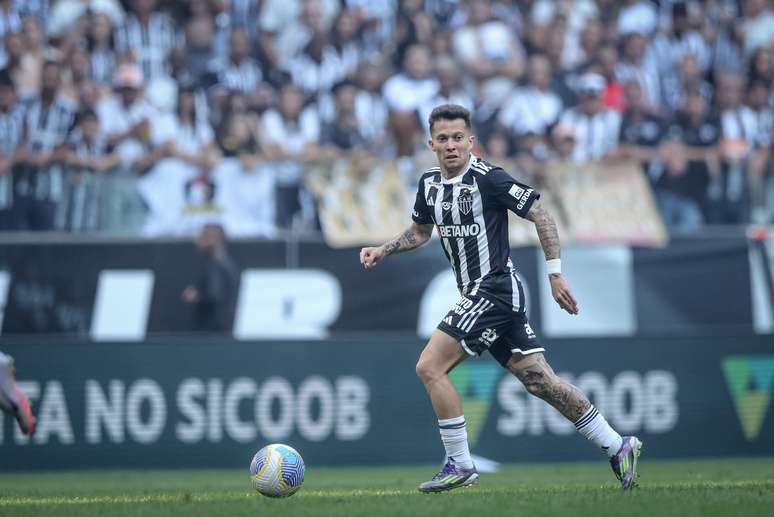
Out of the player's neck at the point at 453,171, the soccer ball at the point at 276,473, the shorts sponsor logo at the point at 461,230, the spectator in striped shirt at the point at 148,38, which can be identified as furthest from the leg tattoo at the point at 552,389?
the spectator in striped shirt at the point at 148,38

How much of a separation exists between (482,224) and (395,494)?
189cm

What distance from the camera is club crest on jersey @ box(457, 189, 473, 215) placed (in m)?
8.04

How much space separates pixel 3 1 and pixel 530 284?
8.03 meters

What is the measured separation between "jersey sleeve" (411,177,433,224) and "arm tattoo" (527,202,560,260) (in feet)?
2.66

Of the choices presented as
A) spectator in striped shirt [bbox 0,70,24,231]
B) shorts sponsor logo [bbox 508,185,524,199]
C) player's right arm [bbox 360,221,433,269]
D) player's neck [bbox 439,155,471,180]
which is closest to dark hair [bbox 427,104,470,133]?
player's neck [bbox 439,155,471,180]

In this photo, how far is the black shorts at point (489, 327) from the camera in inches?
310

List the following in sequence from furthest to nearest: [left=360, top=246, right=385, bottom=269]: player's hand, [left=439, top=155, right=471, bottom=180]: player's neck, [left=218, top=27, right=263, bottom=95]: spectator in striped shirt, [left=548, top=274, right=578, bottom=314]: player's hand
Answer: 1. [left=218, top=27, right=263, bottom=95]: spectator in striped shirt
2. [left=360, top=246, right=385, bottom=269]: player's hand
3. [left=439, top=155, right=471, bottom=180]: player's neck
4. [left=548, top=274, right=578, bottom=314]: player's hand

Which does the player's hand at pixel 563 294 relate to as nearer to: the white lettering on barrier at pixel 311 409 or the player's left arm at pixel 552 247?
the player's left arm at pixel 552 247

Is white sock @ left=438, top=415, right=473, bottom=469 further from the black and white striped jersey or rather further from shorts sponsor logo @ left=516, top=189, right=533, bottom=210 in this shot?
shorts sponsor logo @ left=516, top=189, right=533, bottom=210

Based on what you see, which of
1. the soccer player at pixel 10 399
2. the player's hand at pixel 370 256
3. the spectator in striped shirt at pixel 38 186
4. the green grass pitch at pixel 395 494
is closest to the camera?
the green grass pitch at pixel 395 494

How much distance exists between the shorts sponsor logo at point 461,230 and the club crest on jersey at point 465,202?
0.09m

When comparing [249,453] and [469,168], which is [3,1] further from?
[469,168]

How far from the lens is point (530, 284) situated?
14.0m

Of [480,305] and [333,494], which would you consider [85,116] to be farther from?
[480,305]
